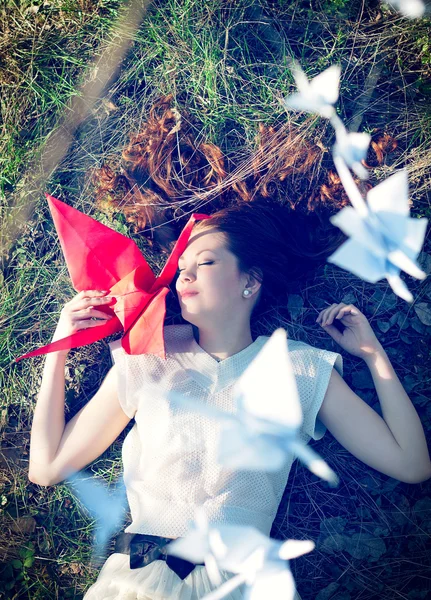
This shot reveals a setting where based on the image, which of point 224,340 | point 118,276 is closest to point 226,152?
point 118,276

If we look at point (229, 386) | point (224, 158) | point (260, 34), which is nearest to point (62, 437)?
point (229, 386)

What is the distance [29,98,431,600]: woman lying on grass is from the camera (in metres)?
2.74

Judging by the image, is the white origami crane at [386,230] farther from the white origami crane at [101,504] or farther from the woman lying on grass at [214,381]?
the white origami crane at [101,504]

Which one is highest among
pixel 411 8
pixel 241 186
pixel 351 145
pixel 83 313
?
pixel 411 8

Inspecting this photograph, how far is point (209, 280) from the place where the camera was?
9.03 feet

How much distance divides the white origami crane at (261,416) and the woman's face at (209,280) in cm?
39

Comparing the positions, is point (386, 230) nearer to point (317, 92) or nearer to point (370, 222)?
point (370, 222)

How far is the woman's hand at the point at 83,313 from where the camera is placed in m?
2.89

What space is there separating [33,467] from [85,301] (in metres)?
1.01

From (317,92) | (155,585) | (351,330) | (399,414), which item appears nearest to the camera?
(155,585)

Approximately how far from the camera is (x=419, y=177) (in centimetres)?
321

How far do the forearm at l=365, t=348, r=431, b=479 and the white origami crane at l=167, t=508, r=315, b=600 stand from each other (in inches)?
35.4

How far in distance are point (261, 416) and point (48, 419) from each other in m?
1.19

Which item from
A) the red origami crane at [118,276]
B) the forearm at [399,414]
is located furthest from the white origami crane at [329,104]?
the forearm at [399,414]
